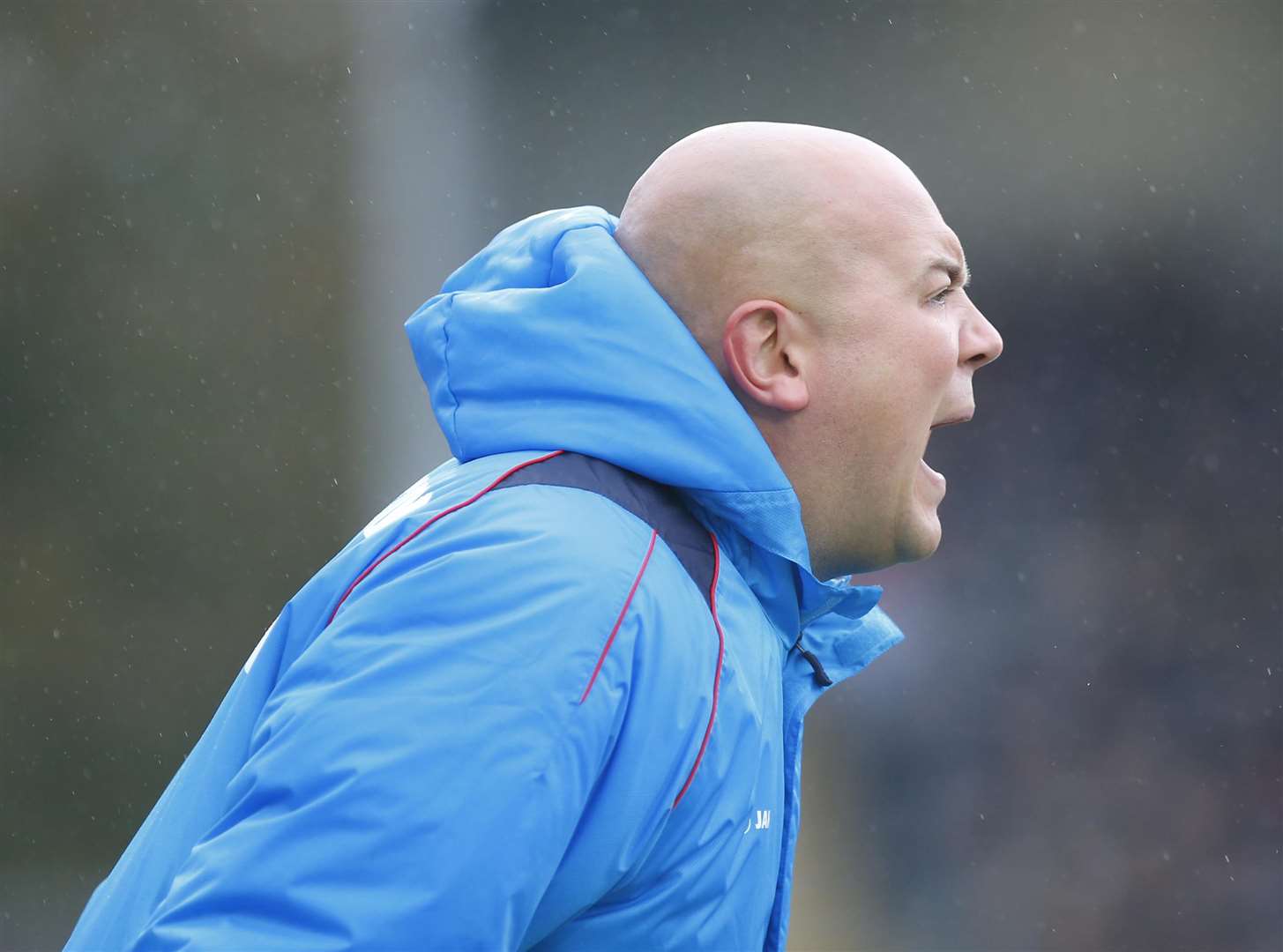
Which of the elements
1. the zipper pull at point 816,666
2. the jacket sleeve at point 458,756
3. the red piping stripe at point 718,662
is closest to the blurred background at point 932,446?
the zipper pull at point 816,666

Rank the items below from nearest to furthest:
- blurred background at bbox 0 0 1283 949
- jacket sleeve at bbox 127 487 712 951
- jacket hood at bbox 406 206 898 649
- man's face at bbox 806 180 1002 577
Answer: jacket sleeve at bbox 127 487 712 951 → jacket hood at bbox 406 206 898 649 → man's face at bbox 806 180 1002 577 → blurred background at bbox 0 0 1283 949

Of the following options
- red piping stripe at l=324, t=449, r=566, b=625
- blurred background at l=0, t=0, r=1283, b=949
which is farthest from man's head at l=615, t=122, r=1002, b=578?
blurred background at l=0, t=0, r=1283, b=949

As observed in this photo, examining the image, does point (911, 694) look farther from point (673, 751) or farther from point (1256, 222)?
point (673, 751)

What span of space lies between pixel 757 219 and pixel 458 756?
0.49 metres

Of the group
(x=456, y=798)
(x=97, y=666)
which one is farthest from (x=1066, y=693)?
(x=456, y=798)

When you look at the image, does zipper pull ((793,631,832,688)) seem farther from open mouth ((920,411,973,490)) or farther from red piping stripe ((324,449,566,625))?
red piping stripe ((324,449,566,625))

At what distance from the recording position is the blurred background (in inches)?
139

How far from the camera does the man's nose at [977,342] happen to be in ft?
3.52

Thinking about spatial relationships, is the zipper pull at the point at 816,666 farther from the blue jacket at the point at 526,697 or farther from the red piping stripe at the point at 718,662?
the red piping stripe at the point at 718,662

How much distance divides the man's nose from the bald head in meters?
0.10

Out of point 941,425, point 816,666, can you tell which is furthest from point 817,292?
point 816,666

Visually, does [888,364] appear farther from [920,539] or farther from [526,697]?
[526,697]

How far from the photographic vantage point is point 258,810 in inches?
28.3

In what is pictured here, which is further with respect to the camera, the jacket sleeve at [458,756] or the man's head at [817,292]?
the man's head at [817,292]
